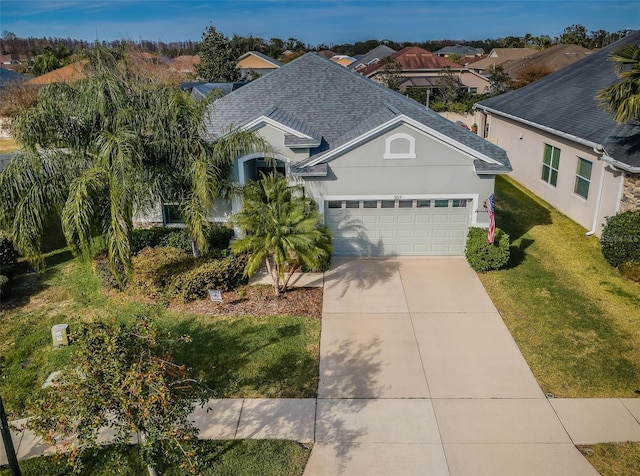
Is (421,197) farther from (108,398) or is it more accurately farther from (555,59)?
(555,59)

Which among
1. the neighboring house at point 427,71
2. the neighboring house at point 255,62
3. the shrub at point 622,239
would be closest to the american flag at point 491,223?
the shrub at point 622,239

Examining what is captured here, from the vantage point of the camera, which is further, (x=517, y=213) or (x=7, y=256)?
(x=517, y=213)

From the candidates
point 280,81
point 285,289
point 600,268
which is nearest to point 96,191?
point 285,289

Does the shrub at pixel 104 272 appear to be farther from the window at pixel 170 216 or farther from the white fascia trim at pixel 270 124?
the white fascia trim at pixel 270 124

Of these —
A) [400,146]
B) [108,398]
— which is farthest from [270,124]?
[108,398]

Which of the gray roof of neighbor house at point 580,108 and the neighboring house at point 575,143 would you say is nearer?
the neighboring house at point 575,143

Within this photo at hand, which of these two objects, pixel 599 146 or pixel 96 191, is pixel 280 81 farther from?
pixel 599 146

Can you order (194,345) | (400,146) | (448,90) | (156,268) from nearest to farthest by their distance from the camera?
(194,345) < (156,268) < (400,146) < (448,90)
